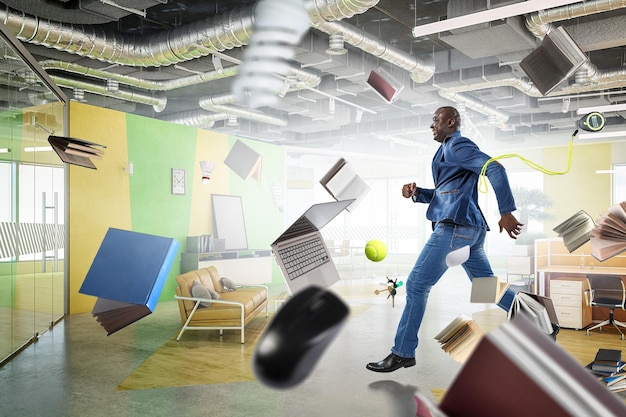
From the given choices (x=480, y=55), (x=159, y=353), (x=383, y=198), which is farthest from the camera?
(x=383, y=198)

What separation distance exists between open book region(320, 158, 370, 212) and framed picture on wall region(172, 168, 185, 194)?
7.07 metres

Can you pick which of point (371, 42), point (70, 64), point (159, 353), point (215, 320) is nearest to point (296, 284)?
point (159, 353)

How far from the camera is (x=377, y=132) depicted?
38.1ft

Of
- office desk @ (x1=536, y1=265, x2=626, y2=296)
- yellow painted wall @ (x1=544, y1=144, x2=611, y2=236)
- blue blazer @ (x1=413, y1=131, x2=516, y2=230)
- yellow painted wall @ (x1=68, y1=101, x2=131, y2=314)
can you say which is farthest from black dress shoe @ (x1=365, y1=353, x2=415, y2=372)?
yellow painted wall @ (x1=544, y1=144, x2=611, y2=236)

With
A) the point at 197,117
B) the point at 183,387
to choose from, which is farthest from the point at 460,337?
the point at 197,117

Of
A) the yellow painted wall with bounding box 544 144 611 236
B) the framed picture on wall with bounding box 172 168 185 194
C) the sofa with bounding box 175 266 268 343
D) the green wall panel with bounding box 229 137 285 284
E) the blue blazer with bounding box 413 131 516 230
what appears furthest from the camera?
the yellow painted wall with bounding box 544 144 611 236

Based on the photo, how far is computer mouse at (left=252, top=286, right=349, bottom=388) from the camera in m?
0.41

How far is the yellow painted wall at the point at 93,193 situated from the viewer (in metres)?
7.15

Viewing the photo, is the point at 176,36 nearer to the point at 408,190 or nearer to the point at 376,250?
the point at 408,190

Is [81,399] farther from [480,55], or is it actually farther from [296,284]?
[480,55]

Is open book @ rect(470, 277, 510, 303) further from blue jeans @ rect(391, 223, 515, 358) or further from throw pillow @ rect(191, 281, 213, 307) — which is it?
throw pillow @ rect(191, 281, 213, 307)

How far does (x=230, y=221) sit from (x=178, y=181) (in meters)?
1.36

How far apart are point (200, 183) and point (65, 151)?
7.58 m

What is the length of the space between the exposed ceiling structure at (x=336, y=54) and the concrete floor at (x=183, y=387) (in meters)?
1.97
